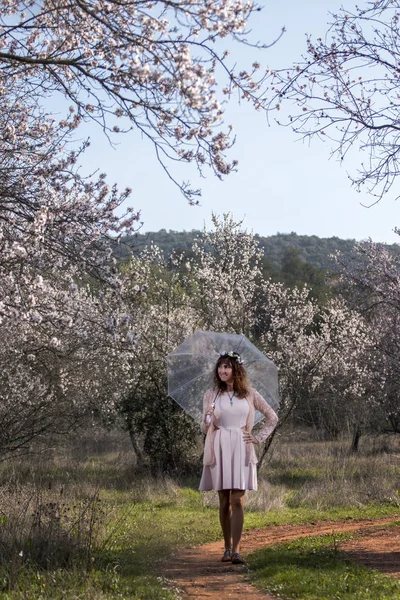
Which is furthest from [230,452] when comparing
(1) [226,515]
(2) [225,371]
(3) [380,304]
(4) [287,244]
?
(4) [287,244]

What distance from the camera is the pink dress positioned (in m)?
8.50

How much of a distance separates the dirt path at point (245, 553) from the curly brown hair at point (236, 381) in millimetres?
1711

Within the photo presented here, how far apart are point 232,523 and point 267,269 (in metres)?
49.0

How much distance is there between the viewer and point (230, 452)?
8594 mm

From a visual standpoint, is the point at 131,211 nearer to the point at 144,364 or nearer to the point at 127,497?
the point at 127,497

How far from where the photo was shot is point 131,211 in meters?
10.6

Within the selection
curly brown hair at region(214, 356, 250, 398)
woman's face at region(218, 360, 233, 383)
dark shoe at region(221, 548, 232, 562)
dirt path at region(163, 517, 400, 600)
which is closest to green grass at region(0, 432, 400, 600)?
dirt path at region(163, 517, 400, 600)

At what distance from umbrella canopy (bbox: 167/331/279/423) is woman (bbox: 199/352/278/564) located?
49.7 inches

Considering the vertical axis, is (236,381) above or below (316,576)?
above

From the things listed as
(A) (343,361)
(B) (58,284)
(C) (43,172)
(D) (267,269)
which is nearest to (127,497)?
(B) (58,284)

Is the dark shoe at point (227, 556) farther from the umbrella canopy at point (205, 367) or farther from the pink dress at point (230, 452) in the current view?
the umbrella canopy at point (205, 367)

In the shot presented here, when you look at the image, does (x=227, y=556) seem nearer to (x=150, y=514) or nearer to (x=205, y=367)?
(x=205, y=367)

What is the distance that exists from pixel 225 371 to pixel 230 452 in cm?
82

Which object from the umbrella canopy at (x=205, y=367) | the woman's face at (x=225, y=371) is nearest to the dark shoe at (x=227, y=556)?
the woman's face at (x=225, y=371)
